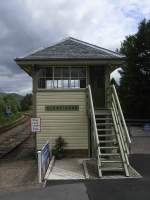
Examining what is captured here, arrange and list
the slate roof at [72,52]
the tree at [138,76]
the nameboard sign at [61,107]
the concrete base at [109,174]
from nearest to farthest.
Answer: the concrete base at [109,174] → the slate roof at [72,52] → the nameboard sign at [61,107] → the tree at [138,76]

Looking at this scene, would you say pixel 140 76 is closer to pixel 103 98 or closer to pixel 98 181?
pixel 103 98

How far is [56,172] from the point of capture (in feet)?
51.6

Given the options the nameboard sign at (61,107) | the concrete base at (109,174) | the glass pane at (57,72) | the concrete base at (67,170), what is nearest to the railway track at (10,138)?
A: the nameboard sign at (61,107)

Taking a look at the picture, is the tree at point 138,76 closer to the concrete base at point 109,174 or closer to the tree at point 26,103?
the concrete base at point 109,174

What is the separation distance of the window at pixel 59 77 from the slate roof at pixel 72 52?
2.40 feet

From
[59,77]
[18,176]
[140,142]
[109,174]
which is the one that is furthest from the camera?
[140,142]

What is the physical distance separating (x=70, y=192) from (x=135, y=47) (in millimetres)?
35278

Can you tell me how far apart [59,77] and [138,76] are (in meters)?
24.4

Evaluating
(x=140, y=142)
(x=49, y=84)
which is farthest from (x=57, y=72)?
(x=140, y=142)

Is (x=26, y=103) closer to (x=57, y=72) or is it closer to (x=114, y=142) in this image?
(x=57, y=72)

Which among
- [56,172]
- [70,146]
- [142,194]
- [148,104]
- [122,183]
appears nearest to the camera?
[142,194]

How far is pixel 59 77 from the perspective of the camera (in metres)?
21.1

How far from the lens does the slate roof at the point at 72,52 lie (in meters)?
20.4

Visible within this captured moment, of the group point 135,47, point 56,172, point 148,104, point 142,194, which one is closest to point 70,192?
point 142,194
